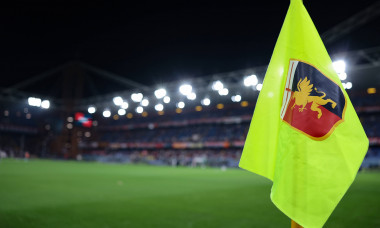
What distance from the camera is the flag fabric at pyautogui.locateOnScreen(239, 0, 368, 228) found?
7.39 ft

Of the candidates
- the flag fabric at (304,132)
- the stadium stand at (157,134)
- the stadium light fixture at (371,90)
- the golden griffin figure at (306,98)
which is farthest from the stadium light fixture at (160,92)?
the golden griffin figure at (306,98)

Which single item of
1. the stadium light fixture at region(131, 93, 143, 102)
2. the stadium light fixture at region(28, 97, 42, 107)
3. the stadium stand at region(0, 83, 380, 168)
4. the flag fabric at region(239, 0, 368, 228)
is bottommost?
the flag fabric at region(239, 0, 368, 228)

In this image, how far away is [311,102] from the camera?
8.13ft

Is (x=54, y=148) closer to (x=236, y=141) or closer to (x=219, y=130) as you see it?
(x=219, y=130)

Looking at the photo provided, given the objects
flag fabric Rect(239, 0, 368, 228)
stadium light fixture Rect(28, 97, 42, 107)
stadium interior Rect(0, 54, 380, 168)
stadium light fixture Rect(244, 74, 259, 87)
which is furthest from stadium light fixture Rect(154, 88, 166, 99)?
flag fabric Rect(239, 0, 368, 228)

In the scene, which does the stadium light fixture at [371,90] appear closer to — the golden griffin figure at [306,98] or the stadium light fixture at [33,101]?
the golden griffin figure at [306,98]

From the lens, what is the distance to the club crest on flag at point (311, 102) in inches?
93.7

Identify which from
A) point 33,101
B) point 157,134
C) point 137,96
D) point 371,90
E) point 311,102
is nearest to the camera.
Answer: point 311,102

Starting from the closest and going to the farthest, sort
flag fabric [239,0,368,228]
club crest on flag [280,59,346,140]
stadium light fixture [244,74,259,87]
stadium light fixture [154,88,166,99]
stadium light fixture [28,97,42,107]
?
flag fabric [239,0,368,228] → club crest on flag [280,59,346,140] → stadium light fixture [244,74,259,87] → stadium light fixture [154,88,166,99] → stadium light fixture [28,97,42,107]

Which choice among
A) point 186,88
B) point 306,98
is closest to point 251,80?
point 186,88

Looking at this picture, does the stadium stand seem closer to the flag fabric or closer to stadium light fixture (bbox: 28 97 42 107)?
stadium light fixture (bbox: 28 97 42 107)

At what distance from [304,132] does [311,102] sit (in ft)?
0.93

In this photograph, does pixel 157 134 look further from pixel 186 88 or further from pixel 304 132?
pixel 304 132

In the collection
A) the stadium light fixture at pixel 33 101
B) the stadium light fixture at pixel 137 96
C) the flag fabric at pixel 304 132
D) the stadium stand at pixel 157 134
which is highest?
the stadium light fixture at pixel 33 101
